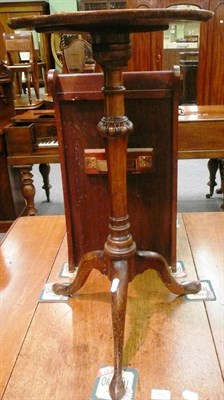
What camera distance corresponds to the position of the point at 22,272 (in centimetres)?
129

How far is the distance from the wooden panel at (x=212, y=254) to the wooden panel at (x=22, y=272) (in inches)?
19.6

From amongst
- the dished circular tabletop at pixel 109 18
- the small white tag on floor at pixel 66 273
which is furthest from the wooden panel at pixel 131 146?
the dished circular tabletop at pixel 109 18

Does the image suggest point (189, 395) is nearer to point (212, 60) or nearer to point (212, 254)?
point (212, 254)

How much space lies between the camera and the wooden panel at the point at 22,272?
38.5 inches

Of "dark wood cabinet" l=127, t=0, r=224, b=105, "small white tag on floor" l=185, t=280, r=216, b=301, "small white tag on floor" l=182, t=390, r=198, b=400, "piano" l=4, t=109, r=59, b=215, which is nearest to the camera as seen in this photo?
"small white tag on floor" l=182, t=390, r=198, b=400

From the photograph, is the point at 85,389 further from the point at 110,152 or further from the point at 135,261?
the point at 110,152

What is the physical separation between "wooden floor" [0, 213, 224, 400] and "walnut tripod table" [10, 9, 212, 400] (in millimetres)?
78

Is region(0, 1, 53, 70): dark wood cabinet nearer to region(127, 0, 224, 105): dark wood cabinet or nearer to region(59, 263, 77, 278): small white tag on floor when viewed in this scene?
region(127, 0, 224, 105): dark wood cabinet

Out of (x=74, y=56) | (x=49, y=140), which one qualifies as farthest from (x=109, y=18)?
(x=74, y=56)

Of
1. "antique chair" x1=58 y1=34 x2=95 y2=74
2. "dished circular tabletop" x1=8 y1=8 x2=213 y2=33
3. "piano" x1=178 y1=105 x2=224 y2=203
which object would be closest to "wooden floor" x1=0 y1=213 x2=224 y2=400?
"dished circular tabletop" x1=8 y1=8 x2=213 y2=33

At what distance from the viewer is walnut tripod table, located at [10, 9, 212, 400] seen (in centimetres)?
68

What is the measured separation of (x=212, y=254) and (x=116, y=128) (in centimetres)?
70

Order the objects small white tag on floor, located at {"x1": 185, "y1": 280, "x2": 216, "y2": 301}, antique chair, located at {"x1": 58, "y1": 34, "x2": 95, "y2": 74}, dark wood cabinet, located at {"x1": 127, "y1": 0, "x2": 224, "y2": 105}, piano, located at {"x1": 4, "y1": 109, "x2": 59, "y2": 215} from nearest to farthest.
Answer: small white tag on floor, located at {"x1": 185, "y1": 280, "x2": 216, "y2": 301}, piano, located at {"x1": 4, "y1": 109, "x2": 59, "y2": 215}, antique chair, located at {"x1": 58, "y1": 34, "x2": 95, "y2": 74}, dark wood cabinet, located at {"x1": 127, "y1": 0, "x2": 224, "y2": 105}

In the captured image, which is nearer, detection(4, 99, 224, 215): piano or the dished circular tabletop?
the dished circular tabletop
